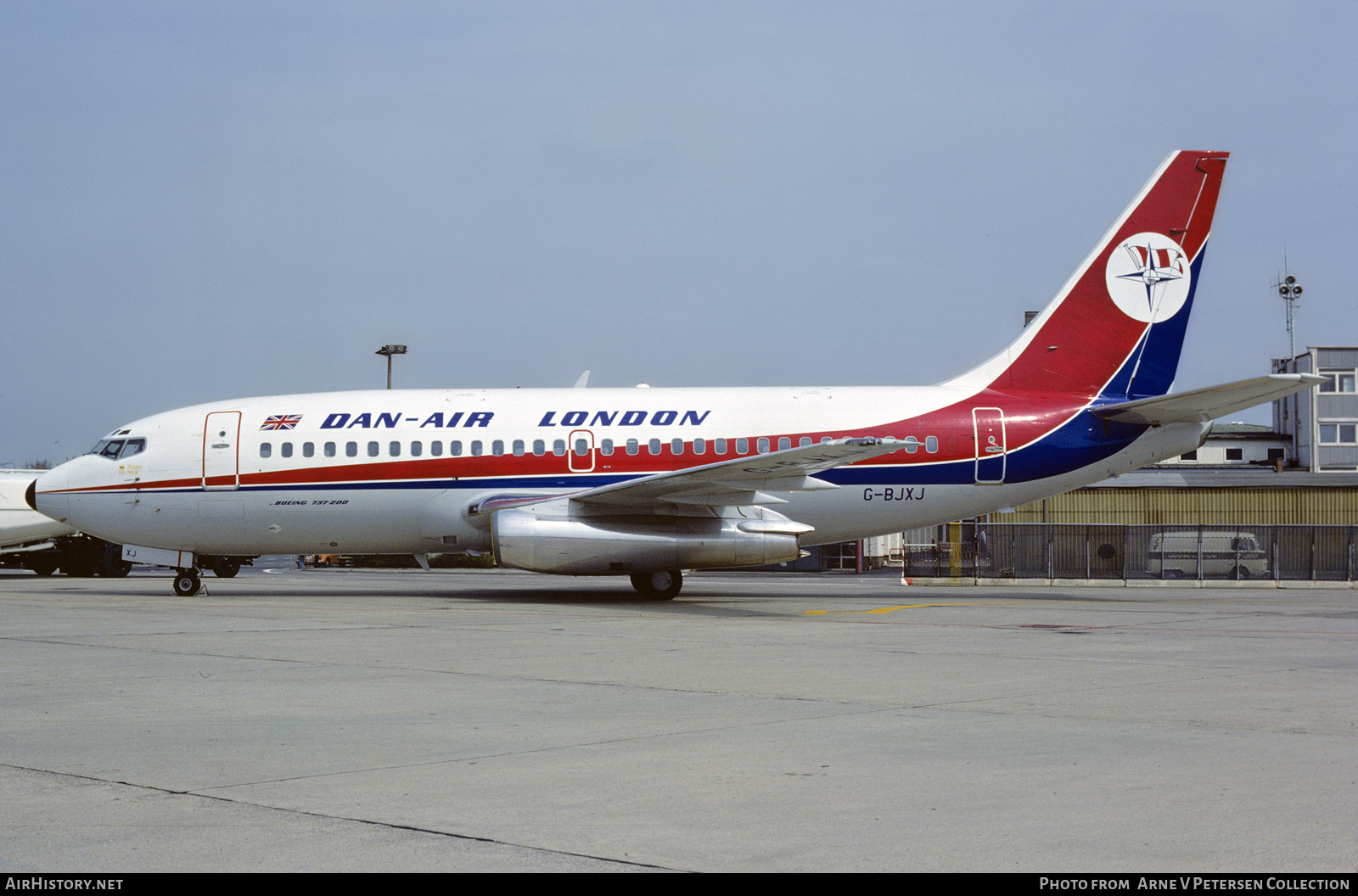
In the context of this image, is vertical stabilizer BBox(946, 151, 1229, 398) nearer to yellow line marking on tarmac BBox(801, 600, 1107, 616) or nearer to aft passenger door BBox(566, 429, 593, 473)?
yellow line marking on tarmac BBox(801, 600, 1107, 616)

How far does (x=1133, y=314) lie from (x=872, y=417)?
591cm

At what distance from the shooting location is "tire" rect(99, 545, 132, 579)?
1564 inches

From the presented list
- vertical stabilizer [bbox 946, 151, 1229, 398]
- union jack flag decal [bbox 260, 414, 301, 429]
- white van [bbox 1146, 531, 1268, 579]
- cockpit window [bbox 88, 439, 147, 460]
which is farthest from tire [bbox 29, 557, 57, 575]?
white van [bbox 1146, 531, 1268, 579]

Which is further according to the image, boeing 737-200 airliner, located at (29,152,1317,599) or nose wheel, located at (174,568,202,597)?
nose wheel, located at (174,568,202,597)

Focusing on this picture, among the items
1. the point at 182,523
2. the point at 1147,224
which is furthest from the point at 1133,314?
the point at 182,523

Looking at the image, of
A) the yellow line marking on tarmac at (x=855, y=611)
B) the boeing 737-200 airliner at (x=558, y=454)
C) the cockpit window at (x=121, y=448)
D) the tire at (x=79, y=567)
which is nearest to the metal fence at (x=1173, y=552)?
the boeing 737-200 airliner at (x=558, y=454)

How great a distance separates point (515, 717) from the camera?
9070 mm

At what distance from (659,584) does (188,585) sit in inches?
368

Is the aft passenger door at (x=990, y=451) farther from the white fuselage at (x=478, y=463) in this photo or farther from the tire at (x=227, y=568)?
the tire at (x=227, y=568)

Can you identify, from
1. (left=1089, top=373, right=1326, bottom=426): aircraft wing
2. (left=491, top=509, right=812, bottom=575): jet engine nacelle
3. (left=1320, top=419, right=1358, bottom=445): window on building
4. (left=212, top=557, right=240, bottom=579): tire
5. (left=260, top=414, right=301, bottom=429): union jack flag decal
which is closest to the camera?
(left=1089, top=373, right=1326, bottom=426): aircraft wing

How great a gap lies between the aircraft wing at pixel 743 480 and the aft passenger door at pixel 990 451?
10.2 feet

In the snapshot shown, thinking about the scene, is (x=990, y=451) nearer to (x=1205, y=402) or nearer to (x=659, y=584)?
(x=1205, y=402)

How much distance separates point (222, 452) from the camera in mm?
24812

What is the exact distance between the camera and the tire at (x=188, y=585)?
82.3 feet
